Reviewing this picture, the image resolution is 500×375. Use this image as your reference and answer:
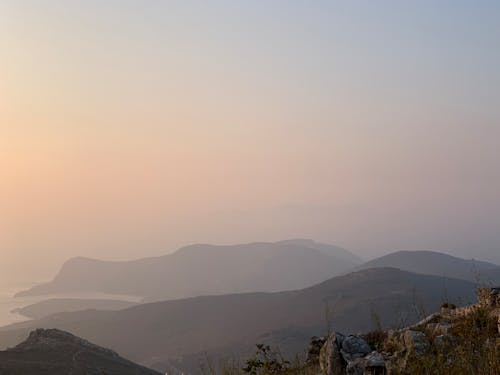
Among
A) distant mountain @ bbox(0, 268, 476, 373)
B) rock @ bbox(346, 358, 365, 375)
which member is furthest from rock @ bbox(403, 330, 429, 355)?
distant mountain @ bbox(0, 268, 476, 373)

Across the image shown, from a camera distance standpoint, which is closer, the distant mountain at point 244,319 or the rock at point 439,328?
the rock at point 439,328

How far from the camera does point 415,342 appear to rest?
34.0ft

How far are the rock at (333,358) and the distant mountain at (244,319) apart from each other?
9711 centimetres

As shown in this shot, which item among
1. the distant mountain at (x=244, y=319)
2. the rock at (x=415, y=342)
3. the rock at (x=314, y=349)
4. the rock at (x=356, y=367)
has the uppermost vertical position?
the rock at (x=415, y=342)

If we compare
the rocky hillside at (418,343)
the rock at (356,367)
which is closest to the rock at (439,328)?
the rocky hillside at (418,343)

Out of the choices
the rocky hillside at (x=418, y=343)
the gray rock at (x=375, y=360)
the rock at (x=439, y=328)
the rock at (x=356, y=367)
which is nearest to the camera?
the rocky hillside at (x=418, y=343)

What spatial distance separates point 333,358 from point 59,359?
32.0 meters

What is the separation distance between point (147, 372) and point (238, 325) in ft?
378

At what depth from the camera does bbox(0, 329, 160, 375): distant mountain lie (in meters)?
34.0

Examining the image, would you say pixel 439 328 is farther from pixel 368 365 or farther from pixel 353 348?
pixel 368 365

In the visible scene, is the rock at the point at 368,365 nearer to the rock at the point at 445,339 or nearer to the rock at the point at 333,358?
the rock at the point at 333,358

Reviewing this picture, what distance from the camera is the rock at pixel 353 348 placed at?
36.7ft

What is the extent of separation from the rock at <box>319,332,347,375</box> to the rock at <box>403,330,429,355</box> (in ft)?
4.92

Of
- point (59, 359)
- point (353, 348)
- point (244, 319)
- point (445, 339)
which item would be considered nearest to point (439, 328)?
point (445, 339)
